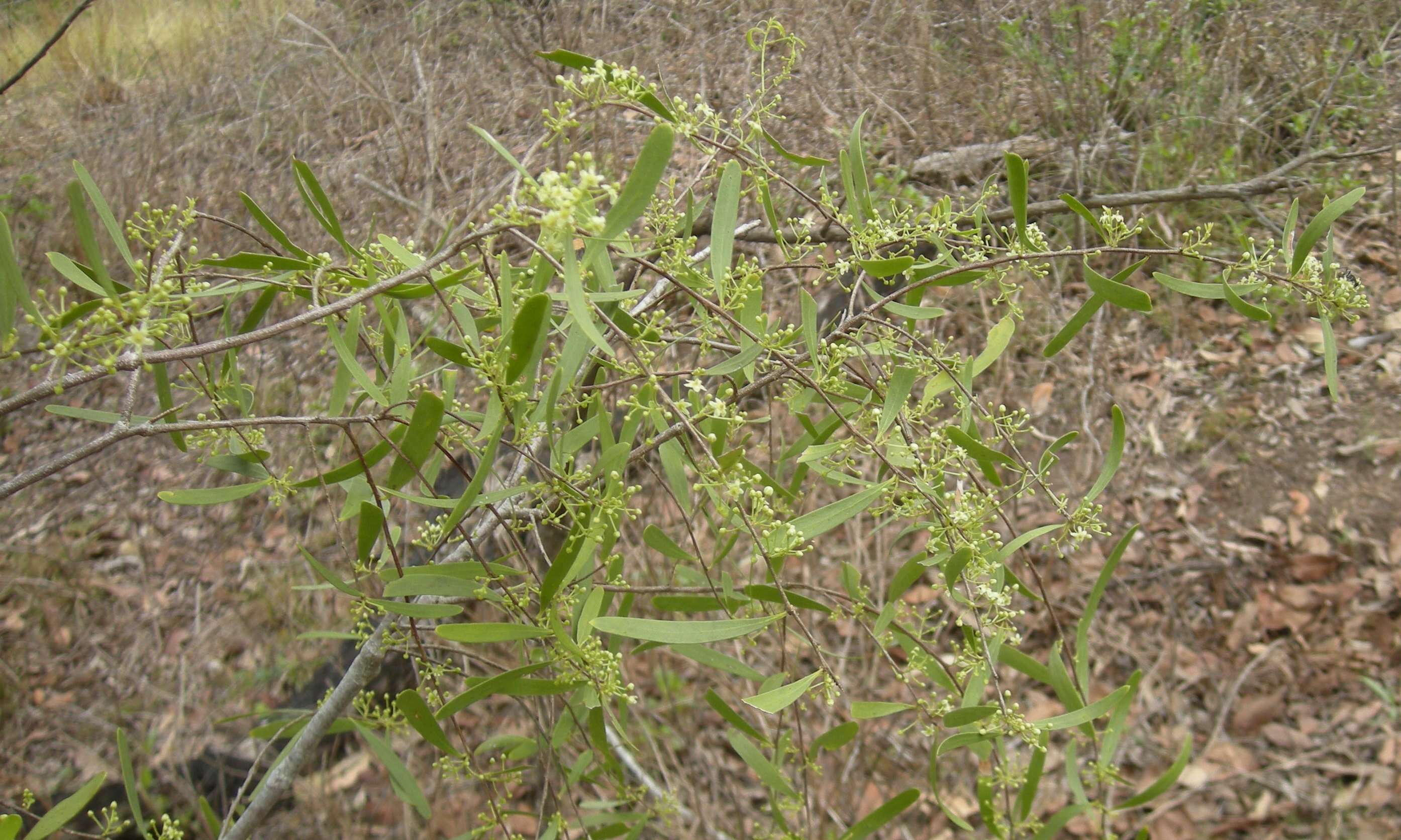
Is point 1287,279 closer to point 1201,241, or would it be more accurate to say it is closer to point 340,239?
point 1201,241

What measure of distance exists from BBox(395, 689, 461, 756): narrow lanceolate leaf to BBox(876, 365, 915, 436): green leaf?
1.70ft

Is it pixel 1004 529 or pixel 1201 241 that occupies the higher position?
pixel 1201 241

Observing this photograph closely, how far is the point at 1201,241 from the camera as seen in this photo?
0.83 meters

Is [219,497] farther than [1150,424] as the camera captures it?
No

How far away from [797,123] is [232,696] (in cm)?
313

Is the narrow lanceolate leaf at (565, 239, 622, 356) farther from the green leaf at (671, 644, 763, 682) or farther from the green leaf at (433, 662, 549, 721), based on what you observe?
the green leaf at (671, 644, 763, 682)

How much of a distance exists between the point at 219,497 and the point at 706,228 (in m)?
1.15

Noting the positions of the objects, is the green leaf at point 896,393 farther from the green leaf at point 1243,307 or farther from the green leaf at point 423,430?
the green leaf at point 423,430

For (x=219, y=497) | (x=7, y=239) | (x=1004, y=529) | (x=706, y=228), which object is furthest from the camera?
(x=1004, y=529)

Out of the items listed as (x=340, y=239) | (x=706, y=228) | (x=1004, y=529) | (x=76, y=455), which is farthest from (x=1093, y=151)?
(x=76, y=455)

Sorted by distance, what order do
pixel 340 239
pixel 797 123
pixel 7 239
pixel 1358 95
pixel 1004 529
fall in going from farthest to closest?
pixel 797 123 → pixel 1358 95 → pixel 1004 529 → pixel 340 239 → pixel 7 239

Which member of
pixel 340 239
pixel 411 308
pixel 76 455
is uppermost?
pixel 340 239

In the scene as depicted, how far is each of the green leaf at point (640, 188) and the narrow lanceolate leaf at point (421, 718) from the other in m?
0.50

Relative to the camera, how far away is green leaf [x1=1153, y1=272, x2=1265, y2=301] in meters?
0.85
